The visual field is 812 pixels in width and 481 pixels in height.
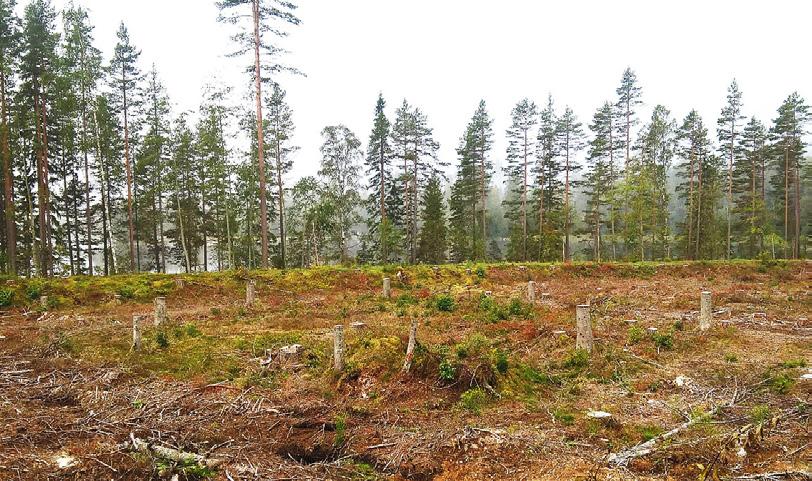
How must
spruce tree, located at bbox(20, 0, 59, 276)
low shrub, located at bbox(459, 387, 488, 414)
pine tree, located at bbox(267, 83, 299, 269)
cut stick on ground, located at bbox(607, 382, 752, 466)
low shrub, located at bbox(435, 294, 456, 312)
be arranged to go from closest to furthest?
cut stick on ground, located at bbox(607, 382, 752, 466)
low shrub, located at bbox(459, 387, 488, 414)
low shrub, located at bbox(435, 294, 456, 312)
spruce tree, located at bbox(20, 0, 59, 276)
pine tree, located at bbox(267, 83, 299, 269)

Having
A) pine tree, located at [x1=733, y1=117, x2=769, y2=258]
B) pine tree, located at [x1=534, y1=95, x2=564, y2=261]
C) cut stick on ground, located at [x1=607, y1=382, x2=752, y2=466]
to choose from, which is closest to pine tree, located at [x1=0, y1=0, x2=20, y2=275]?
cut stick on ground, located at [x1=607, y1=382, x2=752, y2=466]

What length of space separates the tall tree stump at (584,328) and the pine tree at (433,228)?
107 ft

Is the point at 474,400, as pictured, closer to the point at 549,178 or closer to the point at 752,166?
the point at 549,178

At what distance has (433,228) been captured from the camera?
42969mm

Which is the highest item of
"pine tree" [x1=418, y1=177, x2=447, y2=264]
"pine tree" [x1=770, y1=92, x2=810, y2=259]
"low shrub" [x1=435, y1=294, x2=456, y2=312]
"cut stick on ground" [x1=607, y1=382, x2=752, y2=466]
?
"pine tree" [x1=770, y1=92, x2=810, y2=259]

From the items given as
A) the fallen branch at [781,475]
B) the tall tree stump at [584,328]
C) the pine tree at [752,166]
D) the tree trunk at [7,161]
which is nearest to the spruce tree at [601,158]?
the pine tree at [752,166]

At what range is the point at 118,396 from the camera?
779cm

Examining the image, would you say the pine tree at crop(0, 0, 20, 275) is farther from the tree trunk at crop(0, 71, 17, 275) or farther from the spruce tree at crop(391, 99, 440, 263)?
the spruce tree at crop(391, 99, 440, 263)

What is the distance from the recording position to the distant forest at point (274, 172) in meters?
25.2

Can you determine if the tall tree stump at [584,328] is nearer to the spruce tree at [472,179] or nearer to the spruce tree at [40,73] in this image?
the spruce tree at [40,73]

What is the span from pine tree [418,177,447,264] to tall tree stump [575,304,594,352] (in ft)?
107

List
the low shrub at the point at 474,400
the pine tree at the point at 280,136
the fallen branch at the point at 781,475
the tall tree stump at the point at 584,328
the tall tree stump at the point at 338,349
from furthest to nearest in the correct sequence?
the pine tree at the point at 280,136, the tall tree stump at the point at 584,328, the tall tree stump at the point at 338,349, the low shrub at the point at 474,400, the fallen branch at the point at 781,475

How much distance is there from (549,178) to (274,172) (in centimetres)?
2540

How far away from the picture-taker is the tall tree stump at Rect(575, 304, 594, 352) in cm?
1028
